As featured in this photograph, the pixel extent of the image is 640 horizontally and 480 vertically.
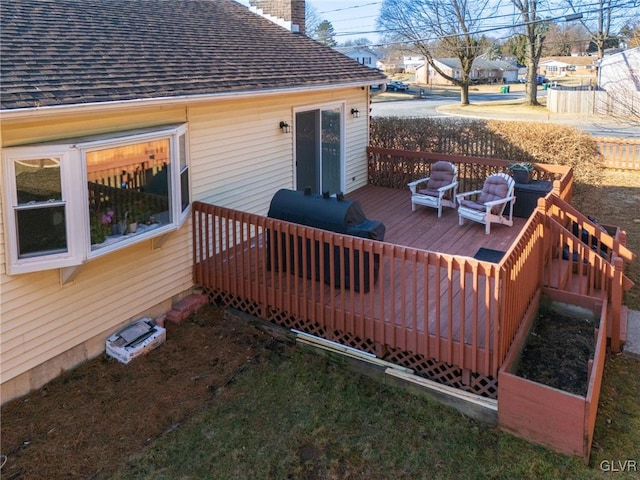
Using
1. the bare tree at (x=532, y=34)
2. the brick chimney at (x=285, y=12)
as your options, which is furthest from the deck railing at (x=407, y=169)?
the bare tree at (x=532, y=34)

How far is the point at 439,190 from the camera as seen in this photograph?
9594 mm

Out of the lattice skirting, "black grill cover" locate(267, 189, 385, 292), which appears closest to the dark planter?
"black grill cover" locate(267, 189, 385, 292)

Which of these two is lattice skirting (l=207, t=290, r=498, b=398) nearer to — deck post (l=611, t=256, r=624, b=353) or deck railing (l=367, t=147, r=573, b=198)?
deck post (l=611, t=256, r=624, b=353)

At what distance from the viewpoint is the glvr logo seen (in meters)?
4.21

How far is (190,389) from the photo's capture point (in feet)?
17.5

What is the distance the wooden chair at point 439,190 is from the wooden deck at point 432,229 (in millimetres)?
191

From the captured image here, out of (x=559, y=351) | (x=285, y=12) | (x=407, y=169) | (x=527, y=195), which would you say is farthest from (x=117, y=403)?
(x=285, y=12)

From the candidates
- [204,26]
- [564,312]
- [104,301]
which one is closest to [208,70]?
[204,26]

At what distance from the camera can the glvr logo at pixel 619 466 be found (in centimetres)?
421

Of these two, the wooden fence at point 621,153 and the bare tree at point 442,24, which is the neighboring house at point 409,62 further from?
the wooden fence at point 621,153

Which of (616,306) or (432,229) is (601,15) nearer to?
(432,229)

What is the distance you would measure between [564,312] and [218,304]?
14.1 ft

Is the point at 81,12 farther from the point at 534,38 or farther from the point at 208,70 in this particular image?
the point at 534,38

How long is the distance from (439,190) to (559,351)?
4505 mm
